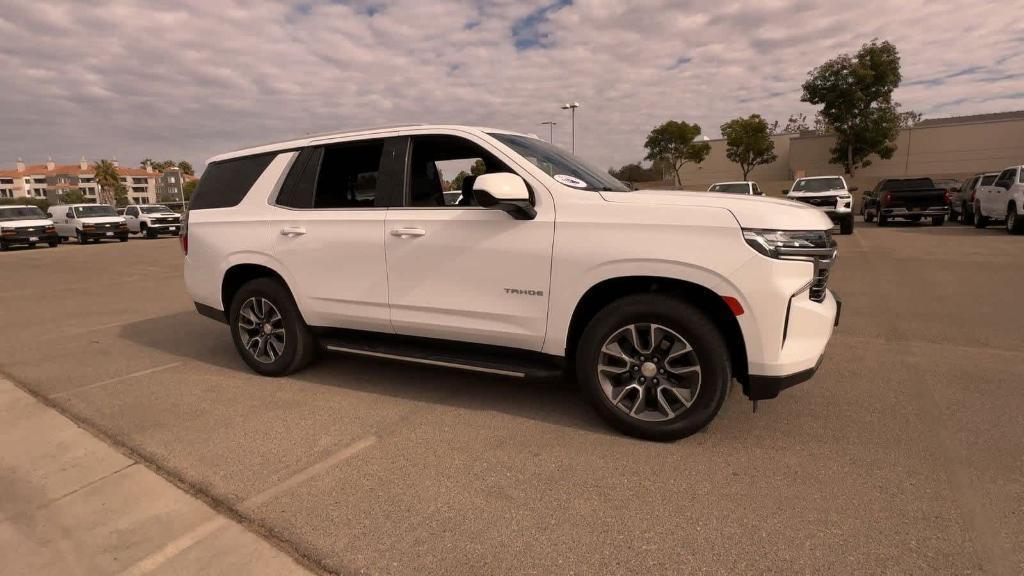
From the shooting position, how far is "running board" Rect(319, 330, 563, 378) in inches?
133

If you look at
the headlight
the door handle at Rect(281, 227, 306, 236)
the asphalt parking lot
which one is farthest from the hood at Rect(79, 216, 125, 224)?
the headlight

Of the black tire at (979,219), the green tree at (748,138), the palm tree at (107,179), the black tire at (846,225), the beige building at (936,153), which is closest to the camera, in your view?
the black tire at (846,225)

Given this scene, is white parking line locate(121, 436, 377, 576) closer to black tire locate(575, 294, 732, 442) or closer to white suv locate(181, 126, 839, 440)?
white suv locate(181, 126, 839, 440)

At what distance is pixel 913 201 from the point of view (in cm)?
1819

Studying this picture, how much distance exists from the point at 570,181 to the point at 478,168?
0.81 metres

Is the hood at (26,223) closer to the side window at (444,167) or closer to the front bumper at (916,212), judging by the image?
the side window at (444,167)

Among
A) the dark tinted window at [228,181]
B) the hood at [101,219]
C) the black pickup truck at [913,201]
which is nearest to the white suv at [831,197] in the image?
the black pickup truck at [913,201]

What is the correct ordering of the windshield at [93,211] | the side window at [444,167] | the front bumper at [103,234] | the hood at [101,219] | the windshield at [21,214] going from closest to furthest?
the side window at [444,167], the windshield at [21,214], the hood at [101,219], the front bumper at [103,234], the windshield at [93,211]

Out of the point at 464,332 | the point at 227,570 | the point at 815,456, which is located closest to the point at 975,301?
the point at 815,456

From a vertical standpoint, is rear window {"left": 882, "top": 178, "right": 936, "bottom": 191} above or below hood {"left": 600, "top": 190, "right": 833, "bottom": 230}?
above

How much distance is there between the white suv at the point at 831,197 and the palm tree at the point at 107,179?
96.8 meters

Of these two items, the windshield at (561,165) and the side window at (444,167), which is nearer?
the windshield at (561,165)

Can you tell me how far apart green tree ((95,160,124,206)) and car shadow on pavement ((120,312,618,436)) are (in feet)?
325

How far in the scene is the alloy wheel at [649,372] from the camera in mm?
3082
